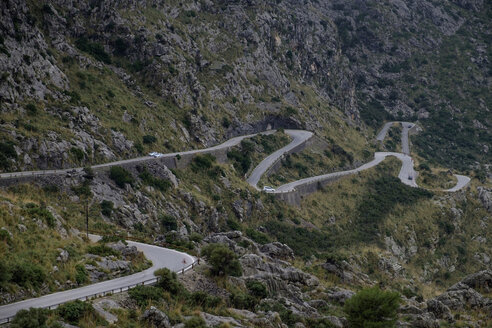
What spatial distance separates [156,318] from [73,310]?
4564 mm

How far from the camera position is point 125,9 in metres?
94.4

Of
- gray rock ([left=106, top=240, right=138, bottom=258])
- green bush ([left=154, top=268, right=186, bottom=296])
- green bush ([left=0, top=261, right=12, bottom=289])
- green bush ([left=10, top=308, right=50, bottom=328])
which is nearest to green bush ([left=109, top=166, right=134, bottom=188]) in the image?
gray rock ([left=106, top=240, right=138, bottom=258])

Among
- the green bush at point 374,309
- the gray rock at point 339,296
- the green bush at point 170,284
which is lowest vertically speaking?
the gray rock at point 339,296

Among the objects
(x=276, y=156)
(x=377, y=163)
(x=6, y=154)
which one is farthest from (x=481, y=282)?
(x=377, y=163)

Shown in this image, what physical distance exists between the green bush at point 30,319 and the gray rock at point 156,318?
561 cm

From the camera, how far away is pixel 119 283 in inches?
1367

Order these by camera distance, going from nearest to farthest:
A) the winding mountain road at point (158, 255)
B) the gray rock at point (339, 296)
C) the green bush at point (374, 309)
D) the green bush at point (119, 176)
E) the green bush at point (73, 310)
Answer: the green bush at point (73, 310), the winding mountain road at point (158, 255), the green bush at point (374, 309), the gray rock at point (339, 296), the green bush at point (119, 176)

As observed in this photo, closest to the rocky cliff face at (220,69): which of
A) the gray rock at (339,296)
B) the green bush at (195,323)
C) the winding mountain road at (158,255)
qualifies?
the winding mountain road at (158,255)

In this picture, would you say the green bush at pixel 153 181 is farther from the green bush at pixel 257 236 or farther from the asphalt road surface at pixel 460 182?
the asphalt road surface at pixel 460 182

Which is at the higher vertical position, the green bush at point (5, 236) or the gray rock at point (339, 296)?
the green bush at point (5, 236)

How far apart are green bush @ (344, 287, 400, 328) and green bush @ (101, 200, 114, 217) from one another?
91.1ft

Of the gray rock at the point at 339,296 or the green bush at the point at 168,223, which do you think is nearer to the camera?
the gray rock at the point at 339,296

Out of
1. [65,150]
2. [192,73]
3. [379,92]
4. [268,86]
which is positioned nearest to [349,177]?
[268,86]

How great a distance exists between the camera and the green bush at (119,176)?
199ft
